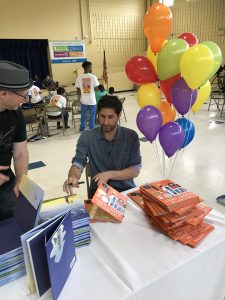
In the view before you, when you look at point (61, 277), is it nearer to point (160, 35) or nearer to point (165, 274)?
point (165, 274)

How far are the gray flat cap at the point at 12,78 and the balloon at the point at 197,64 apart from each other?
3.11 ft

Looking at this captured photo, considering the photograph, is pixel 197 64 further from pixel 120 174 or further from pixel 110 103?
pixel 120 174

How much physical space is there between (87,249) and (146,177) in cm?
250

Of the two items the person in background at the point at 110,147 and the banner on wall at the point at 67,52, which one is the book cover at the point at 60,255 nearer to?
the person in background at the point at 110,147

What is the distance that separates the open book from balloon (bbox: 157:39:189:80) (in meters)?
0.91

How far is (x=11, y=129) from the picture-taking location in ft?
5.16

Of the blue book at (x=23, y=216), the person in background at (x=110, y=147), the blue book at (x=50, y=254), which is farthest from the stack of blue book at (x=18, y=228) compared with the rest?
the person in background at (x=110, y=147)

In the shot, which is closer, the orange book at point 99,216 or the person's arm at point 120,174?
the orange book at point 99,216

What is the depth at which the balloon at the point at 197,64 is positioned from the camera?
1.57m

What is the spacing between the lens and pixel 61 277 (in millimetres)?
936

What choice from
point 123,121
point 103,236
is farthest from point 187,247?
point 123,121

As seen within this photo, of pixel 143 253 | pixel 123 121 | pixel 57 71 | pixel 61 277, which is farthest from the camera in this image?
pixel 57 71

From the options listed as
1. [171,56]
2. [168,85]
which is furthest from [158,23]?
[168,85]

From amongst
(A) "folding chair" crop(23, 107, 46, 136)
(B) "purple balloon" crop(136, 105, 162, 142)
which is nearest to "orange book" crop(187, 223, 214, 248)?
(B) "purple balloon" crop(136, 105, 162, 142)
